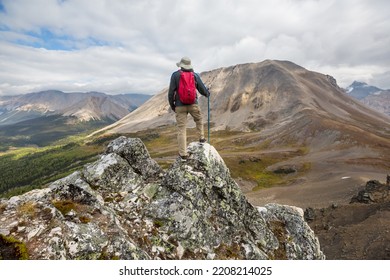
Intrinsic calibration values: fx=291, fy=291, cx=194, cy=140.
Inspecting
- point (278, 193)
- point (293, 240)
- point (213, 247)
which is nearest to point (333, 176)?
point (278, 193)

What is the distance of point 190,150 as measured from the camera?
58.6 ft

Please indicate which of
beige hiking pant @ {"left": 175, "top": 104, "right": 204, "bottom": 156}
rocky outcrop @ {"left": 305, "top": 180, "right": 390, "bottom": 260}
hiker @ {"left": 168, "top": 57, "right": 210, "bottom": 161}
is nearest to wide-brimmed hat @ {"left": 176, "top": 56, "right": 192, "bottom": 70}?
hiker @ {"left": 168, "top": 57, "right": 210, "bottom": 161}

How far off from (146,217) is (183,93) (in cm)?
700

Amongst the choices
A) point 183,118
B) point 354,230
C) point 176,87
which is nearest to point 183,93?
point 176,87

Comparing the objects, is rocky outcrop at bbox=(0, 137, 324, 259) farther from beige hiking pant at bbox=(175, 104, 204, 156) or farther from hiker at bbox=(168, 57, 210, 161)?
hiker at bbox=(168, 57, 210, 161)

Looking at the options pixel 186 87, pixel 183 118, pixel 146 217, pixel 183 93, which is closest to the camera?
pixel 146 217

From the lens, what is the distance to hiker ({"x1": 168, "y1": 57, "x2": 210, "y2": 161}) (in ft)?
53.2

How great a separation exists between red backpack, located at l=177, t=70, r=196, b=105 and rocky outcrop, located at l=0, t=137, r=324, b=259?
3.24 m

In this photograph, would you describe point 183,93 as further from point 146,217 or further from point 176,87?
point 146,217

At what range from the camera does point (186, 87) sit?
1617cm

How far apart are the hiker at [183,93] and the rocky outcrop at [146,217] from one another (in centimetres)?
147

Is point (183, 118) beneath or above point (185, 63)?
beneath

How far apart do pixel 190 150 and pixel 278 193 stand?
71712 millimetres
